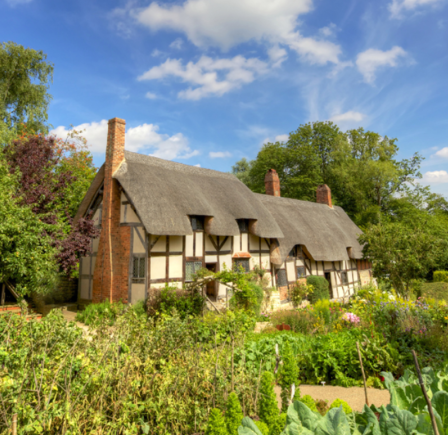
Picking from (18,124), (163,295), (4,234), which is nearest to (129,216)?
(163,295)

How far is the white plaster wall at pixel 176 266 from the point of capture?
1220 cm

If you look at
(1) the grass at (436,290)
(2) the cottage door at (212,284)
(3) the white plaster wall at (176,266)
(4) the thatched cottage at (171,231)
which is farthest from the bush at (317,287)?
(3) the white plaster wall at (176,266)

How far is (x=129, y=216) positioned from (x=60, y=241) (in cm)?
240

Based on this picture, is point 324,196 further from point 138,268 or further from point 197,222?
point 138,268

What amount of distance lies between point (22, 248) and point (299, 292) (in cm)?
1226

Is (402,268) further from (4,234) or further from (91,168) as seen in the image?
(91,168)

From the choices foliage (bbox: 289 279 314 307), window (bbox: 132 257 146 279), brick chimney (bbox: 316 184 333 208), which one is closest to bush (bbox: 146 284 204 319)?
window (bbox: 132 257 146 279)

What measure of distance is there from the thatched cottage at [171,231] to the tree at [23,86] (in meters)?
8.96

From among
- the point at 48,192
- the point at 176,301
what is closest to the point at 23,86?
the point at 48,192

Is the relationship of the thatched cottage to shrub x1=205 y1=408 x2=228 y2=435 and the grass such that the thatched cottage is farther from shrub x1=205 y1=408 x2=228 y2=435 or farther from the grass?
shrub x1=205 y1=408 x2=228 y2=435

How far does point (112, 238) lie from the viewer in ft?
41.5

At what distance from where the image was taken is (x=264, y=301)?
14.4 meters

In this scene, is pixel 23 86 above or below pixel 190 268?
above

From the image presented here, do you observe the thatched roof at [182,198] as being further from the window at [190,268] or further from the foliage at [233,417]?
the foliage at [233,417]
